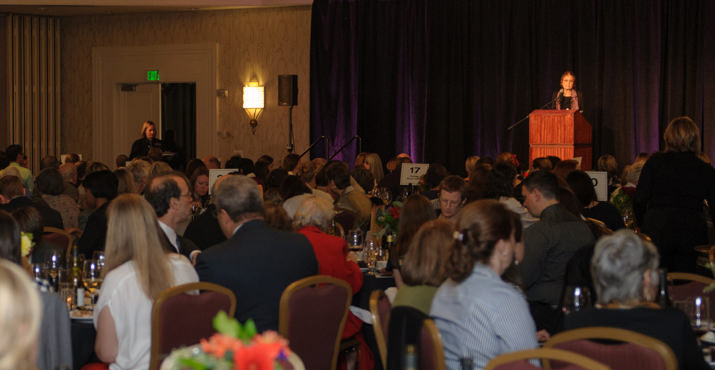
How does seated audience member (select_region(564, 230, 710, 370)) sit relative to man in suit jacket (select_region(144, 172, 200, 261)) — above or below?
below

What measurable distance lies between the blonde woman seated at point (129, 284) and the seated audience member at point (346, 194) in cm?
429

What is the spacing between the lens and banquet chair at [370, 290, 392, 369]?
3713 millimetres

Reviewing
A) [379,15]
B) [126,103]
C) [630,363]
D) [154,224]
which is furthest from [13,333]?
[126,103]

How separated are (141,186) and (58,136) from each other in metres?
10.3

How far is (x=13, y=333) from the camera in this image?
1.59 meters

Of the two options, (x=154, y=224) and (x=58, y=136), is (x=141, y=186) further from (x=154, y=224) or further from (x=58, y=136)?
(x=58, y=136)

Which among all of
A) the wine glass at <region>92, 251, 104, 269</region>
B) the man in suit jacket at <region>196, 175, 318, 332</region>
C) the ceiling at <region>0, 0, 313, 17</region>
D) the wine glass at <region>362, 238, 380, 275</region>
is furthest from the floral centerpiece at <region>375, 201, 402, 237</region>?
the ceiling at <region>0, 0, 313, 17</region>

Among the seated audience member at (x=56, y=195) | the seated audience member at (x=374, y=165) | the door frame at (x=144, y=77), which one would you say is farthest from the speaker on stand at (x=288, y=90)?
the seated audience member at (x=56, y=195)

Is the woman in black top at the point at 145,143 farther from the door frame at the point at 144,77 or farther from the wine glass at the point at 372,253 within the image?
the wine glass at the point at 372,253

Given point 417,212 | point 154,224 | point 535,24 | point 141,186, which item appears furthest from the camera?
point 535,24

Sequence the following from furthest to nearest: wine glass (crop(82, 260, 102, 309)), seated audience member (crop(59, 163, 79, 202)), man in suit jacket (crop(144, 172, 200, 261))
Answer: seated audience member (crop(59, 163, 79, 202)), man in suit jacket (crop(144, 172, 200, 261)), wine glass (crop(82, 260, 102, 309))

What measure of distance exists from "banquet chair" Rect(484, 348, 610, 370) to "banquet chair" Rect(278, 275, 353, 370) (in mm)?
1486

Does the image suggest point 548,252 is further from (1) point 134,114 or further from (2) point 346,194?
(1) point 134,114

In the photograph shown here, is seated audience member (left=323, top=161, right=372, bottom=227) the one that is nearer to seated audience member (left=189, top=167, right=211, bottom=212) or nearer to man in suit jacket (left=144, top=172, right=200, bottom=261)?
seated audience member (left=189, top=167, right=211, bottom=212)
